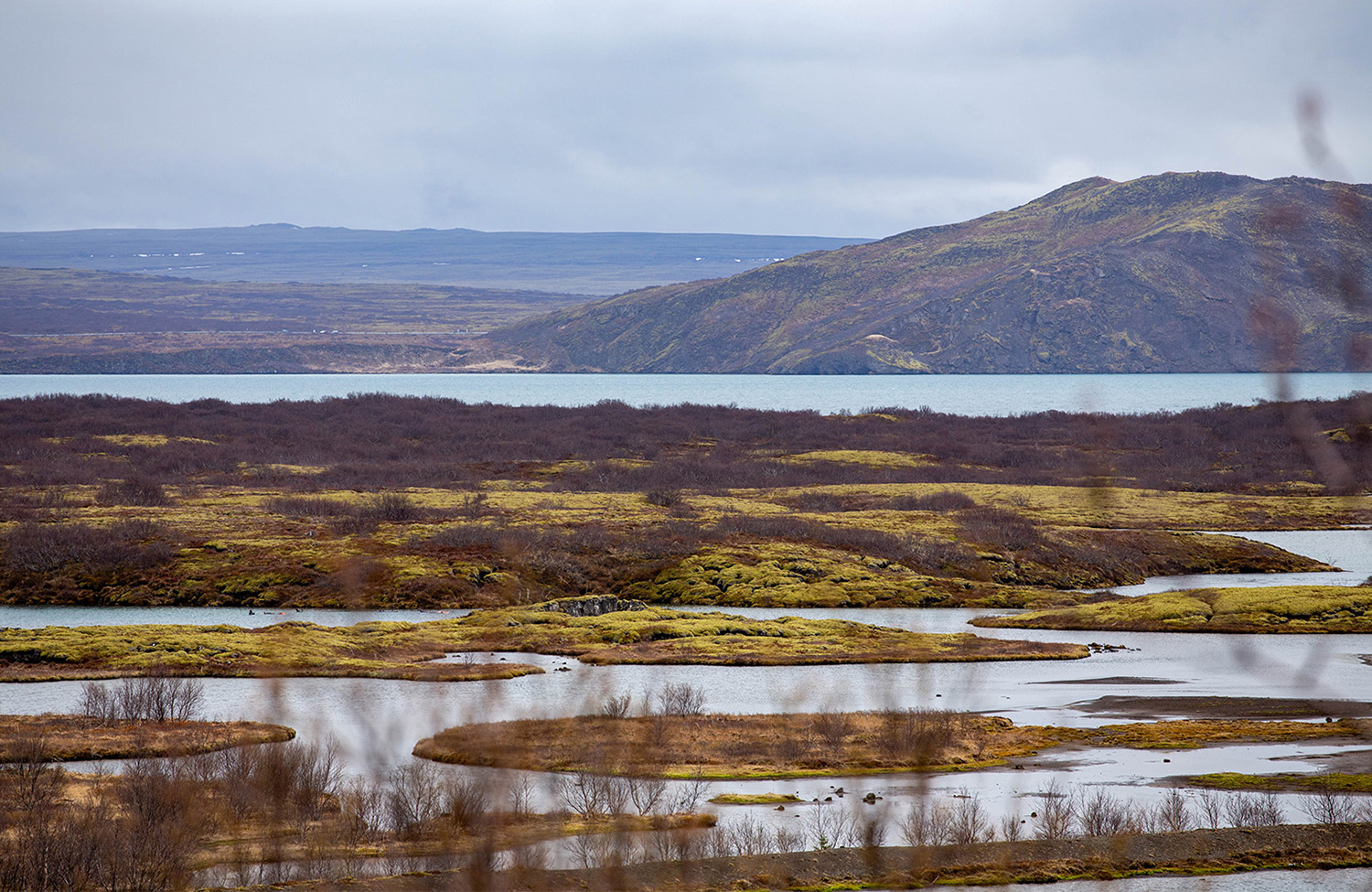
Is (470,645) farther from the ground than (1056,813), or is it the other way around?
(1056,813)

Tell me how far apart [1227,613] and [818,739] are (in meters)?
22.4

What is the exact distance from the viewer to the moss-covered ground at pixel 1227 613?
3762cm

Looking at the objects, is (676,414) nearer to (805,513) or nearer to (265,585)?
(805,513)

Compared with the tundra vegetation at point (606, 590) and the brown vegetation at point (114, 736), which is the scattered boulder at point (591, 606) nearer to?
the tundra vegetation at point (606, 590)

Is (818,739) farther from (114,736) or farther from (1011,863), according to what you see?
(114,736)

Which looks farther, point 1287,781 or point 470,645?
point 470,645

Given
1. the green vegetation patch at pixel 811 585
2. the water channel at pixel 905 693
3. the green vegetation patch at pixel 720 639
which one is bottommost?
the green vegetation patch at pixel 811 585

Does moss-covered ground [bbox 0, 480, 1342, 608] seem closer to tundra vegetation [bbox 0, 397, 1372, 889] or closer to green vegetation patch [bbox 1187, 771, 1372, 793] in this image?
tundra vegetation [bbox 0, 397, 1372, 889]

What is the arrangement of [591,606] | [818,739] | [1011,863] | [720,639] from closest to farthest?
[1011,863]
[818,739]
[720,639]
[591,606]

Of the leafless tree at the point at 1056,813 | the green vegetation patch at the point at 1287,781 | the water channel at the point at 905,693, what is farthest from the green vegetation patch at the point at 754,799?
the green vegetation patch at the point at 1287,781

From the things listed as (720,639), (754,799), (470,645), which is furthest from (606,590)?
(754,799)

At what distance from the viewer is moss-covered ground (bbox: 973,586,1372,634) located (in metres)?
37.6

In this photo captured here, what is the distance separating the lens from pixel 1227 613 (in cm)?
3975

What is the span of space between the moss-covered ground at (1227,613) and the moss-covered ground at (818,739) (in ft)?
45.8
